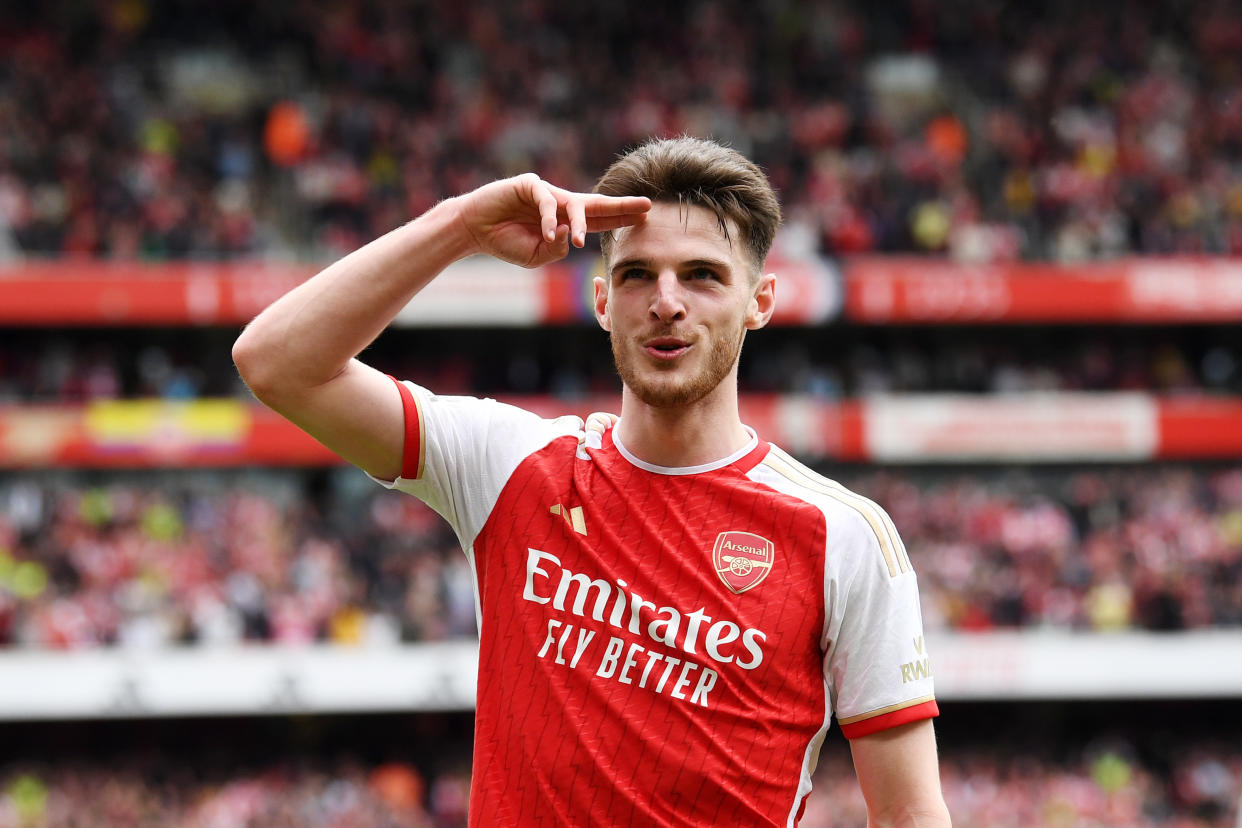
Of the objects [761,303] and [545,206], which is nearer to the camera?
[545,206]

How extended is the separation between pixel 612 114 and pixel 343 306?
19811 mm

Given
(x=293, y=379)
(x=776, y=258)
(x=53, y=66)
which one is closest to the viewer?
(x=293, y=379)

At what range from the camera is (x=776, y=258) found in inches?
779

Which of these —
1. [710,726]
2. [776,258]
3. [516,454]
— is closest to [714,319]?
[516,454]

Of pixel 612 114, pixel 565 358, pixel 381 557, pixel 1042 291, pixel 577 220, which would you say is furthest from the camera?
pixel 612 114

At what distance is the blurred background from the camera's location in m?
17.2

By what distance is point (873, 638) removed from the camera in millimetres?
2859

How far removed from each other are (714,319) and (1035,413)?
18596mm

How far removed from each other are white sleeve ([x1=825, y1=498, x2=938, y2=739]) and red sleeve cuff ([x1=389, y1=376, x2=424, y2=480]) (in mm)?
870

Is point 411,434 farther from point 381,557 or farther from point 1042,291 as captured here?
point 1042,291

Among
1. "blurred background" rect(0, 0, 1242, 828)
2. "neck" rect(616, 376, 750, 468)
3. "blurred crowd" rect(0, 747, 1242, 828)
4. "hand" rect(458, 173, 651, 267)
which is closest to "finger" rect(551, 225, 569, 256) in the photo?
"hand" rect(458, 173, 651, 267)

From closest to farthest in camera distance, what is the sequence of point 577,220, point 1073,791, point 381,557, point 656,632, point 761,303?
1. point 577,220
2. point 656,632
3. point 761,303
4. point 1073,791
5. point 381,557

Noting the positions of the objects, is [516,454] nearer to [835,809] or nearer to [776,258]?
[835,809]

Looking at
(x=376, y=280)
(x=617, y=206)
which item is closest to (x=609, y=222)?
(x=617, y=206)
